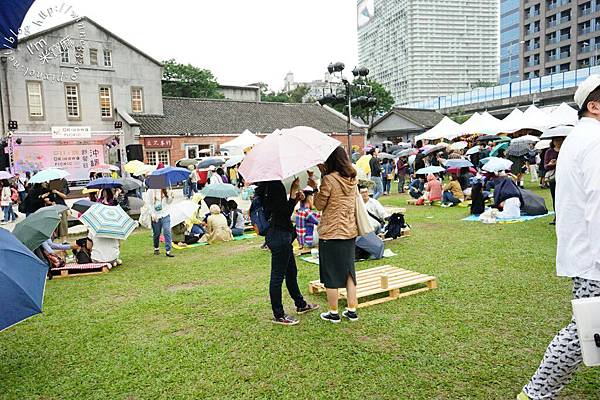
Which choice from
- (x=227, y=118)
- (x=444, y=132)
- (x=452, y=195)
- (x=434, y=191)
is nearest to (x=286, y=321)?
(x=452, y=195)

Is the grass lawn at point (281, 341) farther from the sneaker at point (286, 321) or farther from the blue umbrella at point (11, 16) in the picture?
the blue umbrella at point (11, 16)

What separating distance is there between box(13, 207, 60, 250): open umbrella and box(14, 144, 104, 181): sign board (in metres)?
19.0

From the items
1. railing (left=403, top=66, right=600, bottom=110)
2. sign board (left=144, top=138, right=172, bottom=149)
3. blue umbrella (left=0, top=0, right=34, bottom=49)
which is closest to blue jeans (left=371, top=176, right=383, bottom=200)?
blue umbrella (left=0, top=0, right=34, bottom=49)

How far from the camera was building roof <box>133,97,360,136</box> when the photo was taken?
29.3 m

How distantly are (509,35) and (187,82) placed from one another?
207 ft

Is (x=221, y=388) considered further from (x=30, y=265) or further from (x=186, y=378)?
(x=30, y=265)

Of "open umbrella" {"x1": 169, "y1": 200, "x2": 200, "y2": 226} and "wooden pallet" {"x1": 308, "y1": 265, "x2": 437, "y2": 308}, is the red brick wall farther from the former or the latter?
"wooden pallet" {"x1": 308, "y1": 265, "x2": 437, "y2": 308}

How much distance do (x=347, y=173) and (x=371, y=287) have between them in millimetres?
1618

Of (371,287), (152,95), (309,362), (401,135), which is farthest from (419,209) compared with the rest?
(401,135)

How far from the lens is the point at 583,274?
2.43 metres

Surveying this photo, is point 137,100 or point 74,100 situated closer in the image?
point 74,100

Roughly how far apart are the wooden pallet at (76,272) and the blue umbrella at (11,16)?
5032mm

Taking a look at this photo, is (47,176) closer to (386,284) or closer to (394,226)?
(394,226)

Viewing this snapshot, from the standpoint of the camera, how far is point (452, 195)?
1268cm
